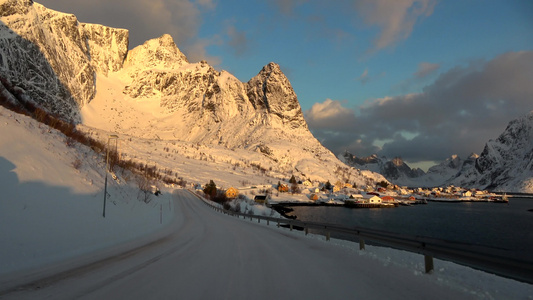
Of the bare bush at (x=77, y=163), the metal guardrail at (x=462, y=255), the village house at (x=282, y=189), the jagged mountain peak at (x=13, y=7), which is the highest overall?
the jagged mountain peak at (x=13, y=7)

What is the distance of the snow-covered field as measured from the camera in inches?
233

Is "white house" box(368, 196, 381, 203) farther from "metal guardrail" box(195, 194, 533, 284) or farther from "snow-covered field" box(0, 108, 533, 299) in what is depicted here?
"metal guardrail" box(195, 194, 533, 284)

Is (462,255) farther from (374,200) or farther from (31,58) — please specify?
(31,58)

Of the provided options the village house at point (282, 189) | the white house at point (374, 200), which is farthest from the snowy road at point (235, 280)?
the village house at point (282, 189)

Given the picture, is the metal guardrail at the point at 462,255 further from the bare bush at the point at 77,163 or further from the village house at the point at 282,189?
the village house at the point at 282,189

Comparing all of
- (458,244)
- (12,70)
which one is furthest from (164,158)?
(458,244)

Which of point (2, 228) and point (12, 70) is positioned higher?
point (12, 70)

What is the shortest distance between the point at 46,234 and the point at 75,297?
5878mm

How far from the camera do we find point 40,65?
16062 centimetres

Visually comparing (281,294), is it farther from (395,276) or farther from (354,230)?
(354,230)

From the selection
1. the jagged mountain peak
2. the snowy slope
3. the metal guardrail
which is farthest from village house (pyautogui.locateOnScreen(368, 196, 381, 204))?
the jagged mountain peak

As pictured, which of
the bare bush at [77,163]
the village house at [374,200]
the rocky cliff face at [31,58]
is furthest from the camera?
the rocky cliff face at [31,58]

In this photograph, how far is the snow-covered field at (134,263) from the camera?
5.92m

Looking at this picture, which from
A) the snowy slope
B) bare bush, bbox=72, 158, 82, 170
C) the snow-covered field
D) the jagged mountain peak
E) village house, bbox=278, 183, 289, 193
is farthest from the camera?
the jagged mountain peak
